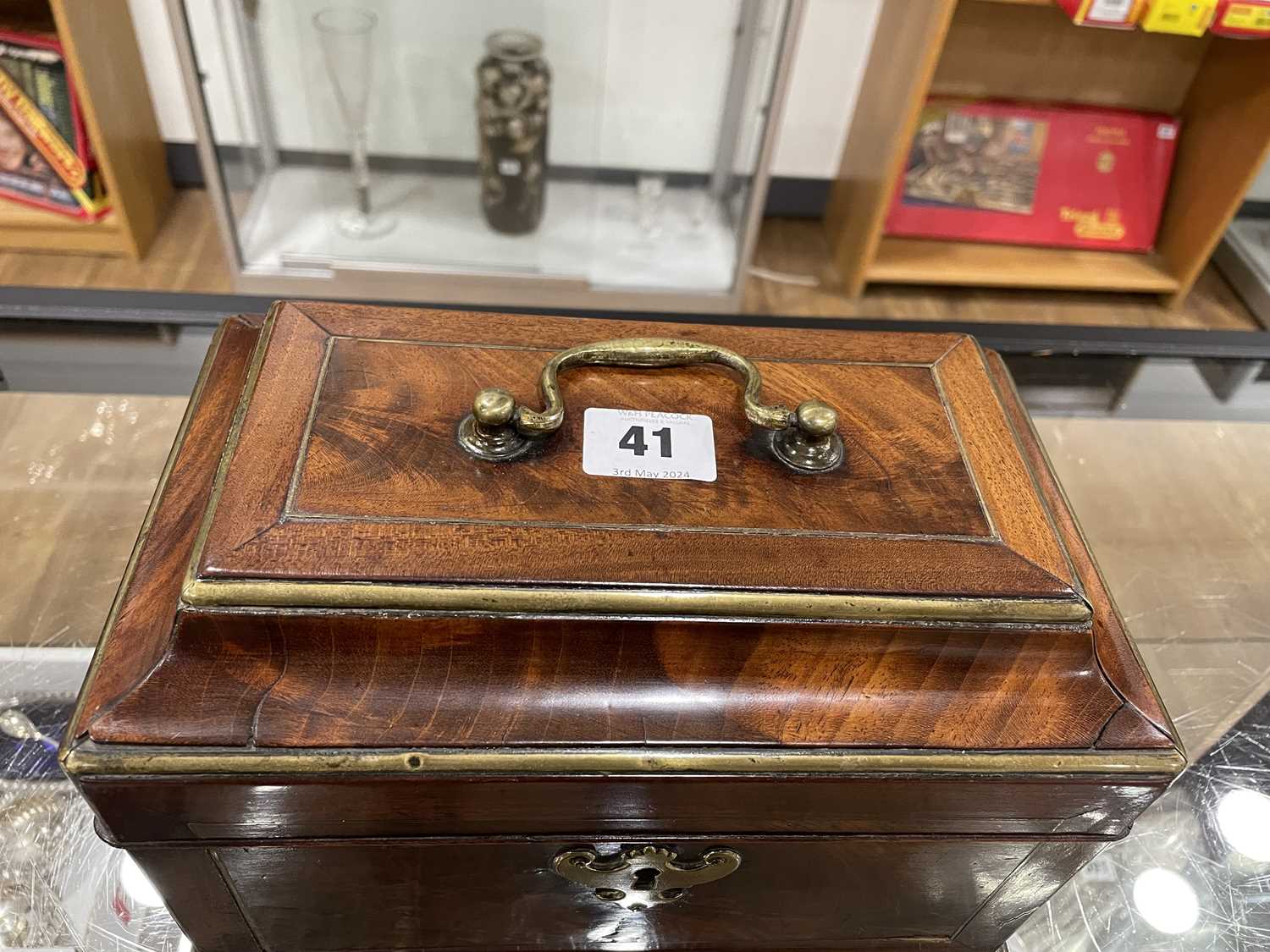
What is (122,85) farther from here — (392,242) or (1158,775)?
(1158,775)

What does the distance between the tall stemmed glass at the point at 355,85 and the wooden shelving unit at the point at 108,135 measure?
1.32ft

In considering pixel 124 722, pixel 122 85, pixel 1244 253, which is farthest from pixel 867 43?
pixel 124 722

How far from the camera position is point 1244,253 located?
2248 mm

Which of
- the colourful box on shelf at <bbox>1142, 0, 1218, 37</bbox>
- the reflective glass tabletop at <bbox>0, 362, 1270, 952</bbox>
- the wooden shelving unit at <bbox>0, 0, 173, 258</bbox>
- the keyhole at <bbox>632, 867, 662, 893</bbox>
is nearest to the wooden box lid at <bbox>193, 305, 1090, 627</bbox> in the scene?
the keyhole at <bbox>632, 867, 662, 893</bbox>

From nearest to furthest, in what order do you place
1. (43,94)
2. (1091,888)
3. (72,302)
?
(1091,888)
(72,302)
(43,94)

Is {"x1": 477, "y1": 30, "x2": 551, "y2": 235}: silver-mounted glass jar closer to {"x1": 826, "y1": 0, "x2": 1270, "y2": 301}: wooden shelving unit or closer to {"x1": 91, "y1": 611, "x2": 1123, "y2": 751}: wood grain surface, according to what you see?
{"x1": 826, "y1": 0, "x2": 1270, "y2": 301}: wooden shelving unit

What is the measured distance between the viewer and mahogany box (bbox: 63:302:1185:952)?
60 centimetres

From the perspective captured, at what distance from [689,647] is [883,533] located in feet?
0.50

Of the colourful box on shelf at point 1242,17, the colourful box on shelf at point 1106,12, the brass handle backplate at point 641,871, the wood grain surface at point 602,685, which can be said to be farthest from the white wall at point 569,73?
the brass handle backplate at point 641,871

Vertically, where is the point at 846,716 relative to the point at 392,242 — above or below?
above

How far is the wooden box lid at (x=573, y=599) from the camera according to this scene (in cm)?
60

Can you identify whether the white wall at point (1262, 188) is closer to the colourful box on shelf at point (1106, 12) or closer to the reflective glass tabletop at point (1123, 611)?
the colourful box on shelf at point (1106, 12)

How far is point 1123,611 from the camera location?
1.04 metres

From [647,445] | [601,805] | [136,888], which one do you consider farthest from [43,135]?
[601,805]
